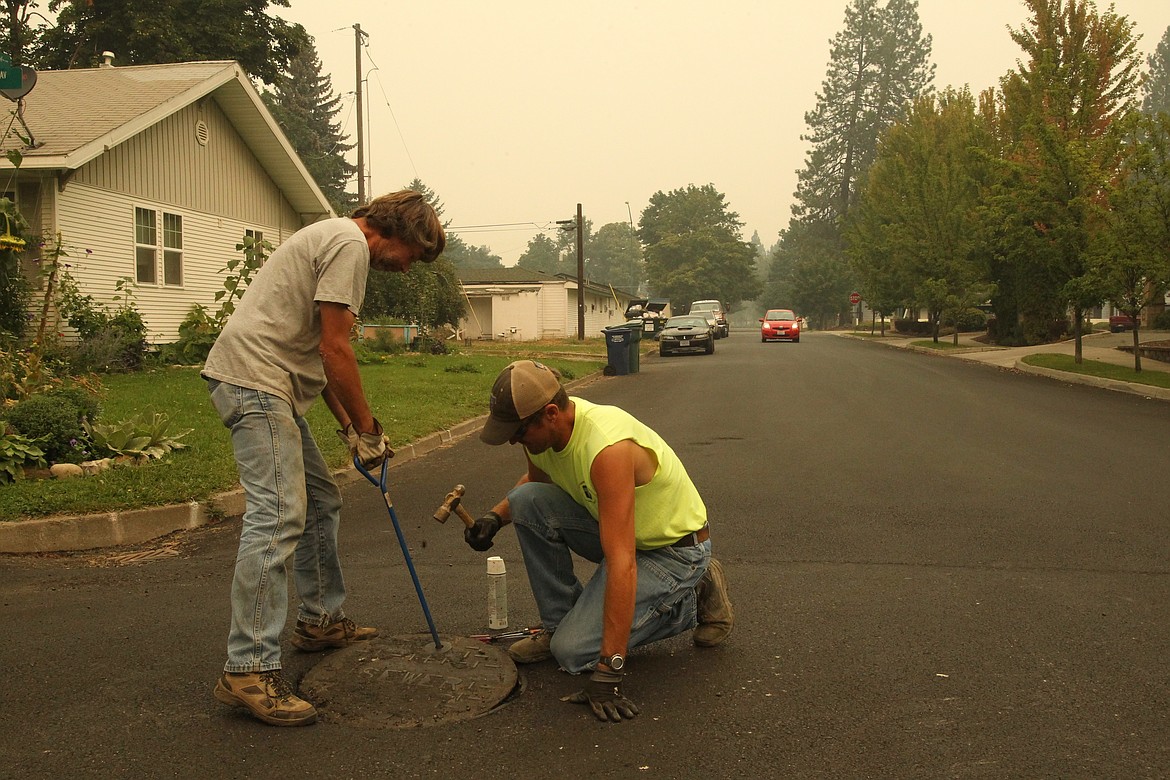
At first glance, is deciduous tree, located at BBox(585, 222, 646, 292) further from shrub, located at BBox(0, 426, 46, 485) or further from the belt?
the belt

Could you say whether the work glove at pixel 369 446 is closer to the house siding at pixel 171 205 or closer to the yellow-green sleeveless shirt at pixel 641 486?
the yellow-green sleeveless shirt at pixel 641 486

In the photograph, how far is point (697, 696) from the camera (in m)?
3.75

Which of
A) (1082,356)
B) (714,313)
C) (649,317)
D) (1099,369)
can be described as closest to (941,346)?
(1082,356)

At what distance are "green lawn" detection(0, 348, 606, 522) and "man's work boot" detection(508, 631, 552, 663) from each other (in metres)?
3.60

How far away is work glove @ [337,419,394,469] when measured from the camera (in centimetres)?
385

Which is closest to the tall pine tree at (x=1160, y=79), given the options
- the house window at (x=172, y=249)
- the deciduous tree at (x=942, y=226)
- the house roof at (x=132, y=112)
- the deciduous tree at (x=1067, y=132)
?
the deciduous tree at (x=942, y=226)

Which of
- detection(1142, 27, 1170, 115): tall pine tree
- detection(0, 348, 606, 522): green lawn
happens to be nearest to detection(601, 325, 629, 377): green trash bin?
detection(0, 348, 606, 522): green lawn

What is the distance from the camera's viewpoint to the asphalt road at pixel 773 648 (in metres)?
3.24

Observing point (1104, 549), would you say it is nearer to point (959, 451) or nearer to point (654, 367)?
point (959, 451)

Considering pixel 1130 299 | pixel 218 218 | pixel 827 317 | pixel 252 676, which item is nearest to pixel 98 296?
pixel 218 218

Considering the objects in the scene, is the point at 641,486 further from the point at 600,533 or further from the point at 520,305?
the point at 520,305

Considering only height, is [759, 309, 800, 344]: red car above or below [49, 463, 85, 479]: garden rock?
above

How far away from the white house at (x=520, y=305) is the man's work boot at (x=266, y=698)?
147ft

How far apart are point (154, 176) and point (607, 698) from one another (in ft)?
60.4
